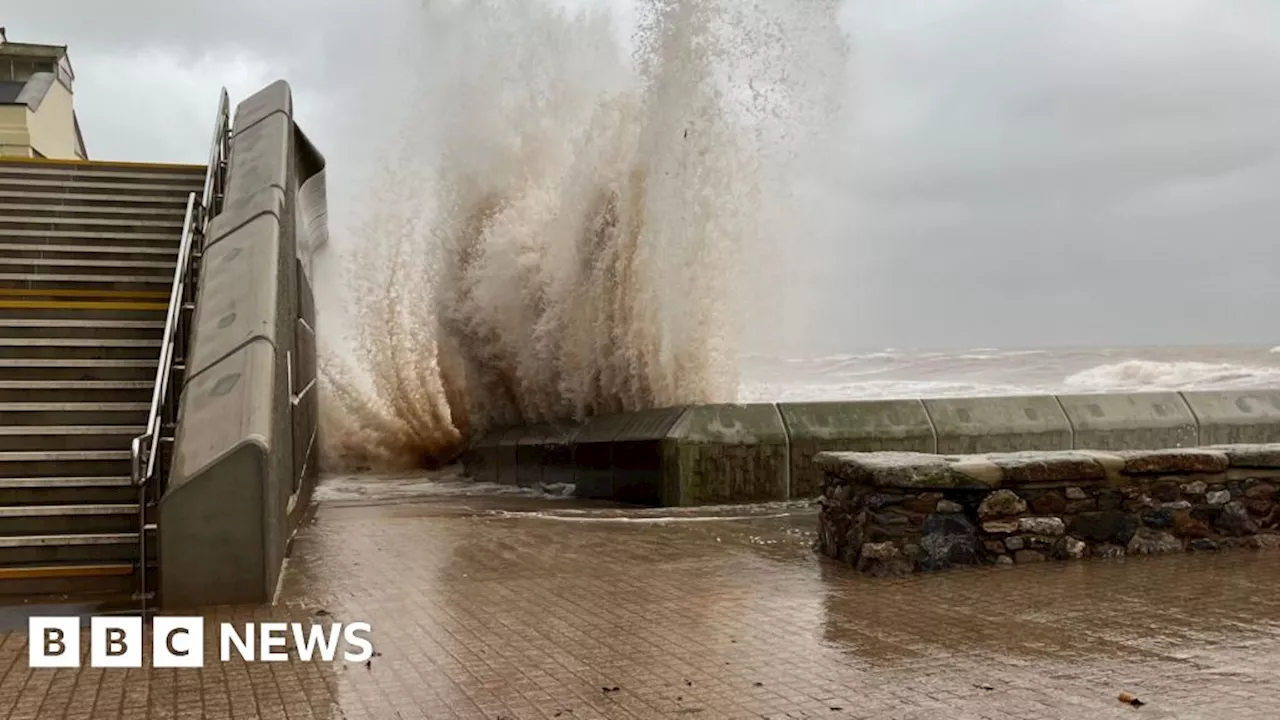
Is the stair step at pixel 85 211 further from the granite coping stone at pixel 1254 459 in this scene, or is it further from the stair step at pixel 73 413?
the granite coping stone at pixel 1254 459

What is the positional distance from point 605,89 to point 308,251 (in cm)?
446

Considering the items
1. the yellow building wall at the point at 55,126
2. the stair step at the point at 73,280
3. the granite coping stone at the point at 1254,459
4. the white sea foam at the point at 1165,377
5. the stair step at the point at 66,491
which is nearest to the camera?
the stair step at the point at 66,491

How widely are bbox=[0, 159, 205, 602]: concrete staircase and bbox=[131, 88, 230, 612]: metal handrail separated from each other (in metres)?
0.23

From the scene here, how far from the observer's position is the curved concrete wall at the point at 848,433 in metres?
9.70

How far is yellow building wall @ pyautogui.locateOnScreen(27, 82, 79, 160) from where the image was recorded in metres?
21.6

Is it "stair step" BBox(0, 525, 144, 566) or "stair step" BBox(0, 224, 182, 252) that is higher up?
"stair step" BBox(0, 224, 182, 252)

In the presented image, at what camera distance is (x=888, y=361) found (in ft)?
163

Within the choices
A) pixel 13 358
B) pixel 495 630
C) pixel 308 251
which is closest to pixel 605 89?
pixel 308 251

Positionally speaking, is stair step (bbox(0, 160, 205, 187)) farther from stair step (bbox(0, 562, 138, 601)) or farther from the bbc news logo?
the bbc news logo

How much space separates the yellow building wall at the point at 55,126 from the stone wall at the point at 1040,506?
2044cm

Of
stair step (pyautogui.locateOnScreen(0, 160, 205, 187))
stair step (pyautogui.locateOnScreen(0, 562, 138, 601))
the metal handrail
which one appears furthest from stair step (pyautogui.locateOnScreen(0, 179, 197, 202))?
stair step (pyautogui.locateOnScreen(0, 562, 138, 601))

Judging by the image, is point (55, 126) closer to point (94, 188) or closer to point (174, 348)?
point (94, 188)

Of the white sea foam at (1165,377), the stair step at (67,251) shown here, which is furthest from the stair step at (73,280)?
the white sea foam at (1165,377)

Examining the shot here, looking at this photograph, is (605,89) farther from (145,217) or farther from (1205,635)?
(1205,635)
